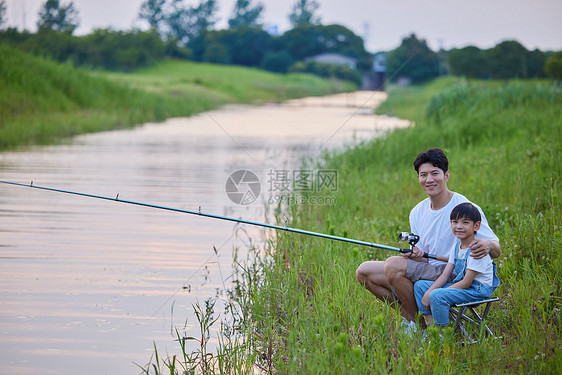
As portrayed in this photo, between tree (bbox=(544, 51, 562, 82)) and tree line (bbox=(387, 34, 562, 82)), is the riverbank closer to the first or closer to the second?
tree line (bbox=(387, 34, 562, 82))

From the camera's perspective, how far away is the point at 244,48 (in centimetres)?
6612

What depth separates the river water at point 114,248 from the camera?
14.9 ft

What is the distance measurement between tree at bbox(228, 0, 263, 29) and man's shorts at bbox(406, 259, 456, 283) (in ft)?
262

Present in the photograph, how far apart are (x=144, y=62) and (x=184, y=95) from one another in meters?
17.2

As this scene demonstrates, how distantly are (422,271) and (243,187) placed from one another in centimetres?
760

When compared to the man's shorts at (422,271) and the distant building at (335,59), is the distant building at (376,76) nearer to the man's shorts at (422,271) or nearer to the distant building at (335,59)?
the distant building at (335,59)

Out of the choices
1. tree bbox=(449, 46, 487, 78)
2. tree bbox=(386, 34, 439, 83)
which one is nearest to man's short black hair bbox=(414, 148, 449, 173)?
tree bbox=(386, 34, 439, 83)

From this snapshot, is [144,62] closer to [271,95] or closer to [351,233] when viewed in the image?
[271,95]

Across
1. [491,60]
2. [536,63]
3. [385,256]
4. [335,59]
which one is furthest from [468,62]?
[335,59]

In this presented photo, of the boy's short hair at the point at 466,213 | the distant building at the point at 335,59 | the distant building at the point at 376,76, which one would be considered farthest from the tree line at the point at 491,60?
the distant building at the point at 335,59

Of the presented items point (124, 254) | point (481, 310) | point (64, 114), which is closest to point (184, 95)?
point (64, 114)

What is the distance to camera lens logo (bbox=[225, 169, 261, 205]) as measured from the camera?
33.3 feet

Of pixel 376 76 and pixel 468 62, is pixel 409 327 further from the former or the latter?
pixel 376 76

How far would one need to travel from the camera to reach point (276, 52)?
206 feet
